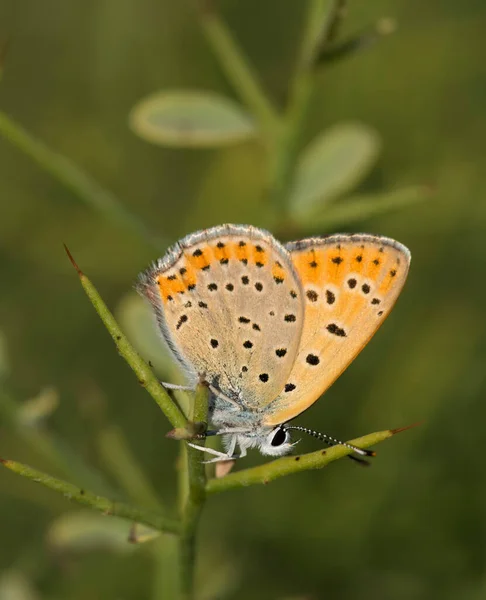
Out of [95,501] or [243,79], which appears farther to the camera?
[243,79]

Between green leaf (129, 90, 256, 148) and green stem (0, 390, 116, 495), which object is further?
green leaf (129, 90, 256, 148)

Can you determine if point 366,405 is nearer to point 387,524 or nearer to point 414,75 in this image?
point 387,524

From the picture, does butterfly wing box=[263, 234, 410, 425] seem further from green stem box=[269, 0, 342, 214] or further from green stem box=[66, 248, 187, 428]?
green stem box=[66, 248, 187, 428]

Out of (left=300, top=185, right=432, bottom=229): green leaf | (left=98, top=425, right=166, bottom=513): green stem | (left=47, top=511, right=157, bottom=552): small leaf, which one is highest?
(left=300, top=185, right=432, bottom=229): green leaf

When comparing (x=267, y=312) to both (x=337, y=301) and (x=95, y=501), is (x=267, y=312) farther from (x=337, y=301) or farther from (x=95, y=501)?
(x=95, y=501)

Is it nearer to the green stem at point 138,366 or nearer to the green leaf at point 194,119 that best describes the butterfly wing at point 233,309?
the green leaf at point 194,119

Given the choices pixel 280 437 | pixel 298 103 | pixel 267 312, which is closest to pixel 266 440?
pixel 280 437

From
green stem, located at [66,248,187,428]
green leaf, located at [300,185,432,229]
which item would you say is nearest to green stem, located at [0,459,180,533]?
green stem, located at [66,248,187,428]
